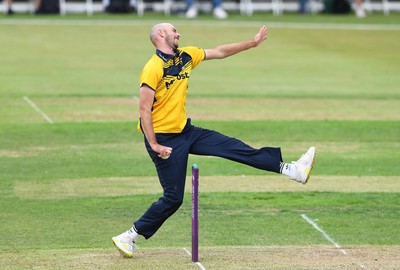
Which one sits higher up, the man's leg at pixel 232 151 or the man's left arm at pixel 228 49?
the man's left arm at pixel 228 49

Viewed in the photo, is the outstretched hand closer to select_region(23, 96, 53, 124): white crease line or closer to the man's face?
the man's face

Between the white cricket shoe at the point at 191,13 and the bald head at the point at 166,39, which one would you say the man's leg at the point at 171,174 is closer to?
the bald head at the point at 166,39

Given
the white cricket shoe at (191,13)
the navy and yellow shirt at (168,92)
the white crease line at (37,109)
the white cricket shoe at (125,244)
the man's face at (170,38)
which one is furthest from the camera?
the white cricket shoe at (191,13)

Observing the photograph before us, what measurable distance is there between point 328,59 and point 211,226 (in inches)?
894

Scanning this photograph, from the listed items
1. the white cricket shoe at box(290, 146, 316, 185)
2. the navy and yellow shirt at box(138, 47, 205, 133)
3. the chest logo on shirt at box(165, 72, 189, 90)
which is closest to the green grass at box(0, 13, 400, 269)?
the white cricket shoe at box(290, 146, 316, 185)

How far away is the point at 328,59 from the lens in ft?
119

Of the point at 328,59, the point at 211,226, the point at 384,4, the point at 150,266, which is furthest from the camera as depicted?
the point at 384,4

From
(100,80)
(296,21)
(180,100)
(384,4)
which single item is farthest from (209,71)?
(180,100)

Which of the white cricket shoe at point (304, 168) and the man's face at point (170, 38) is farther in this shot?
the white cricket shoe at point (304, 168)

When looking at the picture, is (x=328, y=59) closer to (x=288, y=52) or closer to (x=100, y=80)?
(x=288, y=52)

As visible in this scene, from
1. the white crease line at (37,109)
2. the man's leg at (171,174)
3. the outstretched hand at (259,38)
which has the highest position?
the outstretched hand at (259,38)

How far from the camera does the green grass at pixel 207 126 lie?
45.5ft

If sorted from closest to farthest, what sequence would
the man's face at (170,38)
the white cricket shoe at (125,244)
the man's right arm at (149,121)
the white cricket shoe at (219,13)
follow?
1. the man's right arm at (149,121)
2. the man's face at (170,38)
3. the white cricket shoe at (125,244)
4. the white cricket shoe at (219,13)

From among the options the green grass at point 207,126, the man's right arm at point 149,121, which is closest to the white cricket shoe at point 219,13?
the green grass at point 207,126
